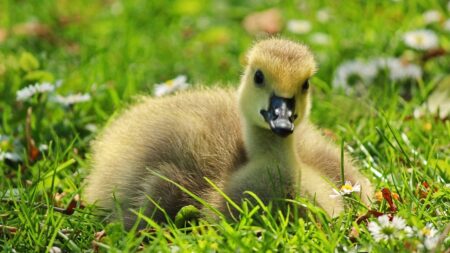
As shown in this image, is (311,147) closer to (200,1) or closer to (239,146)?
(239,146)

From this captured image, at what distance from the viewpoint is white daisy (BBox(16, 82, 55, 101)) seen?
13.3 feet

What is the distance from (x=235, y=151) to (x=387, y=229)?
2.44 feet

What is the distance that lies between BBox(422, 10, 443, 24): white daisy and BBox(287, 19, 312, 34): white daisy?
0.73 m

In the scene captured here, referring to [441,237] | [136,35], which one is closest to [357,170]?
[441,237]

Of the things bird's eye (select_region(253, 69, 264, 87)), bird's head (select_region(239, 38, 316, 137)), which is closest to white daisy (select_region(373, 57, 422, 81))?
bird's head (select_region(239, 38, 316, 137))

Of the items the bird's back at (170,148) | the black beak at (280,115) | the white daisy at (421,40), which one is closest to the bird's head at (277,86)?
the black beak at (280,115)

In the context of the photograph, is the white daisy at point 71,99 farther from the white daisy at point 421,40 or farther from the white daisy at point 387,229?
the white daisy at point 421,40

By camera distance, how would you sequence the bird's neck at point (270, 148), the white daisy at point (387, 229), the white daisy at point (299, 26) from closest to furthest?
the white daisy at point (387, 229) → the bird's neck at point (270, 148) → the white daisy at point (299, 26)

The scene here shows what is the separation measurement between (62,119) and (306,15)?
90.8 inches

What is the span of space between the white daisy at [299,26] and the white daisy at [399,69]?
2.93ft

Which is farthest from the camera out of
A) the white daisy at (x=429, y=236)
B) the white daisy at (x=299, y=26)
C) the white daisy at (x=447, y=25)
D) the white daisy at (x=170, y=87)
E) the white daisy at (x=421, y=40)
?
the white daisy at (x=299, y=26)

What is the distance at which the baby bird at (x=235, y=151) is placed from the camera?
9.96 feet

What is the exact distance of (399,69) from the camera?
467cm

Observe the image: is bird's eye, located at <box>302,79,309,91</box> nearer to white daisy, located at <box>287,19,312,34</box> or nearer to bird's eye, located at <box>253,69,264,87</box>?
bird's eye, located at <box>253,69,264,87</box>
